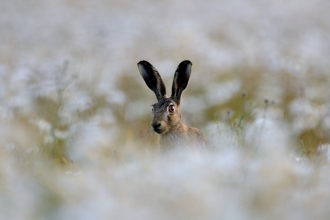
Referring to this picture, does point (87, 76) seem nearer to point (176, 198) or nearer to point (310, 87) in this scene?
point (310, 87)

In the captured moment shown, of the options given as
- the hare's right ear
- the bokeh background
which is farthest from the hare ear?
the bokeh background

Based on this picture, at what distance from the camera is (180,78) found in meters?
4.51

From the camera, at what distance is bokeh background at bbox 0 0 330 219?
192 cm

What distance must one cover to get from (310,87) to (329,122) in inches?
110

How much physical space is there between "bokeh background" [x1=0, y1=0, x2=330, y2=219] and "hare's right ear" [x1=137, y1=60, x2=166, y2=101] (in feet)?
1.27

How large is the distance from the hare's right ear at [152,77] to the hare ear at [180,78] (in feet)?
0.36

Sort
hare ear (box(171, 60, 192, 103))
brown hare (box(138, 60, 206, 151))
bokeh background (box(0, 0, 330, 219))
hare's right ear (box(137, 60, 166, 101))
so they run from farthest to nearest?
1. hare's right ear (box(137, 60, 166, 101))
2. hare ear (box(171, 60, 192, 103))
3. brown hare (box(138, 60, 206, 151))
4. bokeh background (box(0, 0, 330, 219))

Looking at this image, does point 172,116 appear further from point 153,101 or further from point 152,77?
point 153,101

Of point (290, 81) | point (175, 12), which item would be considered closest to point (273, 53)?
point (290, 81)

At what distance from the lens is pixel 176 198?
1.88 meters

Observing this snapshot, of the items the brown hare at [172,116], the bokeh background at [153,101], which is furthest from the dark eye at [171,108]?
the bokeh background at [153,101]

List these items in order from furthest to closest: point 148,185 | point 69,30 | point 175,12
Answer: point 175,12 < point 69,30 < point 148,185

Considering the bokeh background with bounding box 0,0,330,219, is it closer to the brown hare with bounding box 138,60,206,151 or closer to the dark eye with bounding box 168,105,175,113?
the brown hare with bounding box 138,60,206,151

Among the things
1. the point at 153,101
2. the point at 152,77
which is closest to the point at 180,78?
the point at 152,77
